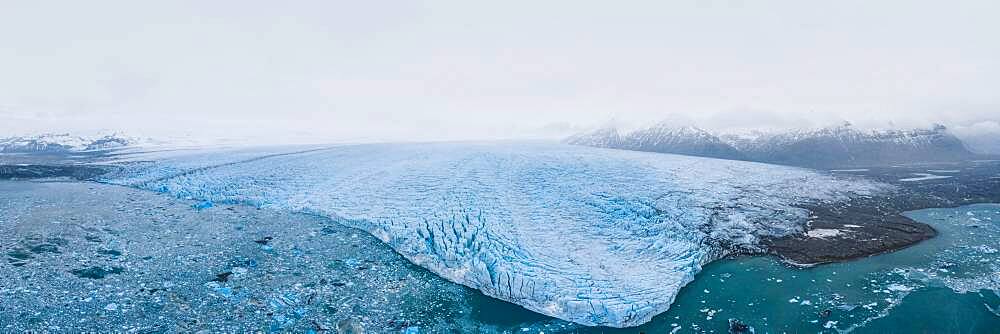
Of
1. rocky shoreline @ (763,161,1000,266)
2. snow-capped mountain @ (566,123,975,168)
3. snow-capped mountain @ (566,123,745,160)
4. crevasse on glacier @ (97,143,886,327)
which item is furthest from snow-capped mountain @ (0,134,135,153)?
snow-capped mountain @ (566,123,975,168)

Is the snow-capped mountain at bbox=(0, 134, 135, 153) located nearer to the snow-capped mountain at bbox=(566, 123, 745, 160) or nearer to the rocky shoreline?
the rocky shoreline

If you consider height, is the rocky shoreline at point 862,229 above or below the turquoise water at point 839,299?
above

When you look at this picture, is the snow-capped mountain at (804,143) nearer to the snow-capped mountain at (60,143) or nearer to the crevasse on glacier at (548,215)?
the crevasse on glacier at (548,215)

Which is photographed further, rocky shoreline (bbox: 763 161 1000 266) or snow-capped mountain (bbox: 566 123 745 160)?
snow-capped mountain (bbox: 566 123 745 160)

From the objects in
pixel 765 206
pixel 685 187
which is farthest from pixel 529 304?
pixel 685 187

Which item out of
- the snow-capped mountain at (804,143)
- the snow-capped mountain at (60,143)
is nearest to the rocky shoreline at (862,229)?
the snow-capped mountain at (804,143)

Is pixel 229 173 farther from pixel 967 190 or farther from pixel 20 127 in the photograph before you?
pixel 20 127

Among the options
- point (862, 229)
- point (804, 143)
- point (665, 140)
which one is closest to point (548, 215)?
point (862, 229)
